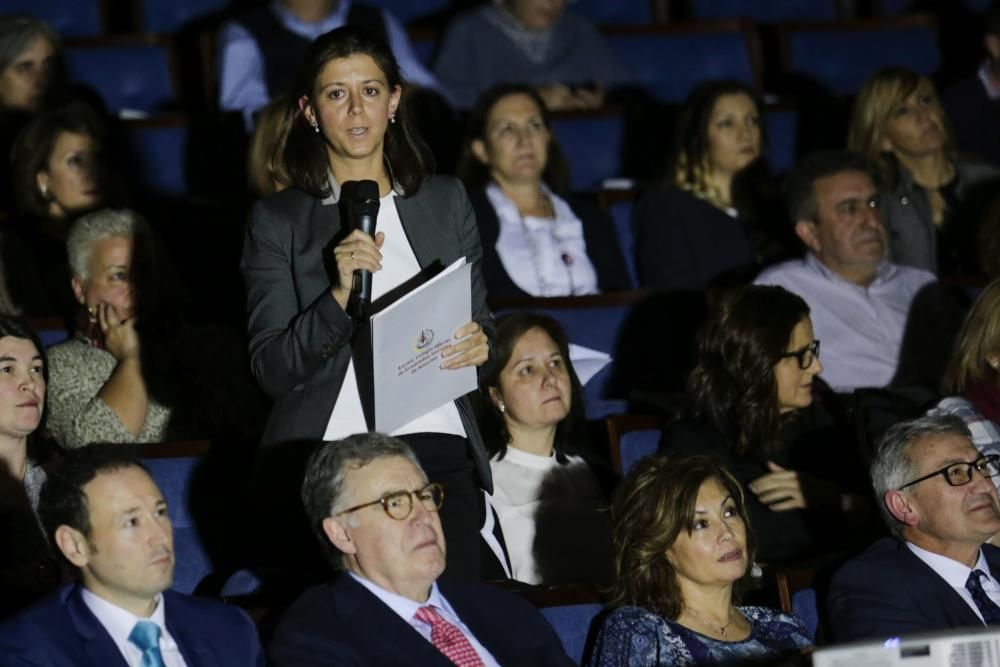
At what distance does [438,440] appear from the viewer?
252 cm

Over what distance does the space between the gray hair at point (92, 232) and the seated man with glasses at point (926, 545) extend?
1.55 metres

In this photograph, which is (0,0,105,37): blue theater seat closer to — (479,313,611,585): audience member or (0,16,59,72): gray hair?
(0,16,59,72): gray hair

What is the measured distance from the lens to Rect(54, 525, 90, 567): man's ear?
84.2 inches

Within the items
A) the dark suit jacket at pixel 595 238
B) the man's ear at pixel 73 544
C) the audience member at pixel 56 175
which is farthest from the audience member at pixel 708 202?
the man's ear at pixel 73 544

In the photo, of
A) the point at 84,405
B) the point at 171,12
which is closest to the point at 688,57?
the point at 171,12

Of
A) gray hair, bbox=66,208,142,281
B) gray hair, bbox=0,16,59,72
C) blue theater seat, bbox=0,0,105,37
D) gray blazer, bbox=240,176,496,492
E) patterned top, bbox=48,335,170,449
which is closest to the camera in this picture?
gray blazer, bbox=240,176,496,492

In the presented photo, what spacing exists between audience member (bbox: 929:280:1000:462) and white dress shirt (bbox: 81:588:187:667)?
1.56 meters

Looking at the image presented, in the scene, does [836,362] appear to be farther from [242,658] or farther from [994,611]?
[242,658]

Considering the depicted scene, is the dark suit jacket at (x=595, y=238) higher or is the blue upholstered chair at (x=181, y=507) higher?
the dark suit jacket at (x=595, y=238)

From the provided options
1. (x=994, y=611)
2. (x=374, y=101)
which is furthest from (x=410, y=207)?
(x=994, y=611)

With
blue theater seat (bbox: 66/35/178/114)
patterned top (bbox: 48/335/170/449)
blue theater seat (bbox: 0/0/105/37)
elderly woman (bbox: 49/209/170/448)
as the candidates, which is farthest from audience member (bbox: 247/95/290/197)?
blue theater seat (bbox: 0/0/105/37)

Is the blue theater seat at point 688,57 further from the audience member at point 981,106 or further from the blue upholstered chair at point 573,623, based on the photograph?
the blue upholstered chair at point 573,623

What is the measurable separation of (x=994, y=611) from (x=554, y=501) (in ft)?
2.59

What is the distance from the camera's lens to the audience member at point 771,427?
3.12m
